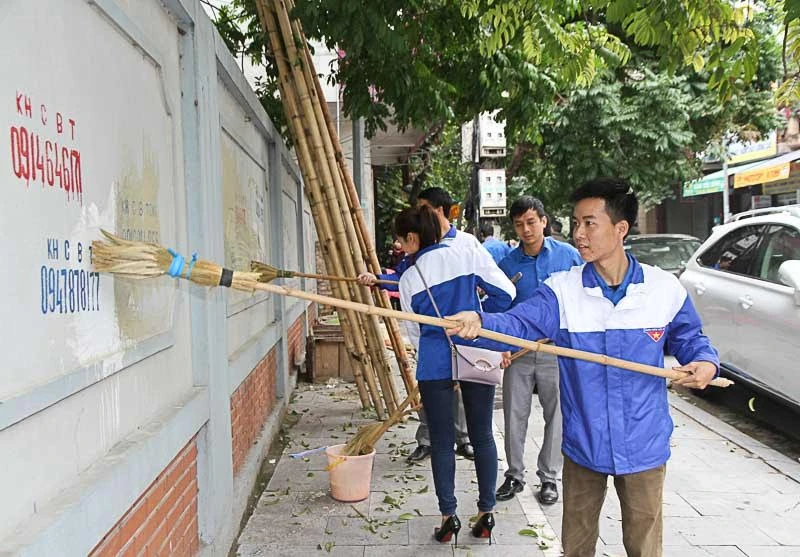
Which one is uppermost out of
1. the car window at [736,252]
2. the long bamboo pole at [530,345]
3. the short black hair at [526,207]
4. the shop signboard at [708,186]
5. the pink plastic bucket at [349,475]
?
the shop signboard at [708,186]

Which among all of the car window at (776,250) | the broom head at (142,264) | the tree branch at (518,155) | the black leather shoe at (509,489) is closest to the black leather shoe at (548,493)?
the black leather shoe at (509,489)

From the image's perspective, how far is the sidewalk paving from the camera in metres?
3.99

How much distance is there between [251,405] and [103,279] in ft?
9.60

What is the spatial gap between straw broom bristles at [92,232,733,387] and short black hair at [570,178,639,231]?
568mm

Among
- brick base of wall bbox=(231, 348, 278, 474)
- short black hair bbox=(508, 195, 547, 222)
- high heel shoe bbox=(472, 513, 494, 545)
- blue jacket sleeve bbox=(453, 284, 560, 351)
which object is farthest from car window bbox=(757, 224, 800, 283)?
brick base of wall bbox=(231, 348, 278, 474)

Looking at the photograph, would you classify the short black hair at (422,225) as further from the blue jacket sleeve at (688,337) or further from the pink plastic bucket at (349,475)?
the blue jacket sleeve at (688,337)

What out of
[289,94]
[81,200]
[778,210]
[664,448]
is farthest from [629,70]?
[81,200]

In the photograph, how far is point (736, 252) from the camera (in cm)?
691

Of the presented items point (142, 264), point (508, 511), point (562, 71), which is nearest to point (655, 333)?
point (142, 264)

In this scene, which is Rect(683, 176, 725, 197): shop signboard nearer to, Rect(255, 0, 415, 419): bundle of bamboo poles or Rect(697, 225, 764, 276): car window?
Rect(697, 225, 764, 276): car window

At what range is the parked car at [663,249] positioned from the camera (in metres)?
12.0

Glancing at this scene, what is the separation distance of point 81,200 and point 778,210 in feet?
20.4

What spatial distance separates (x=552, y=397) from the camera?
4750 millimetres

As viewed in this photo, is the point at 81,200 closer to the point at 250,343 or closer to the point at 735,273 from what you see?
the point at 250,343
